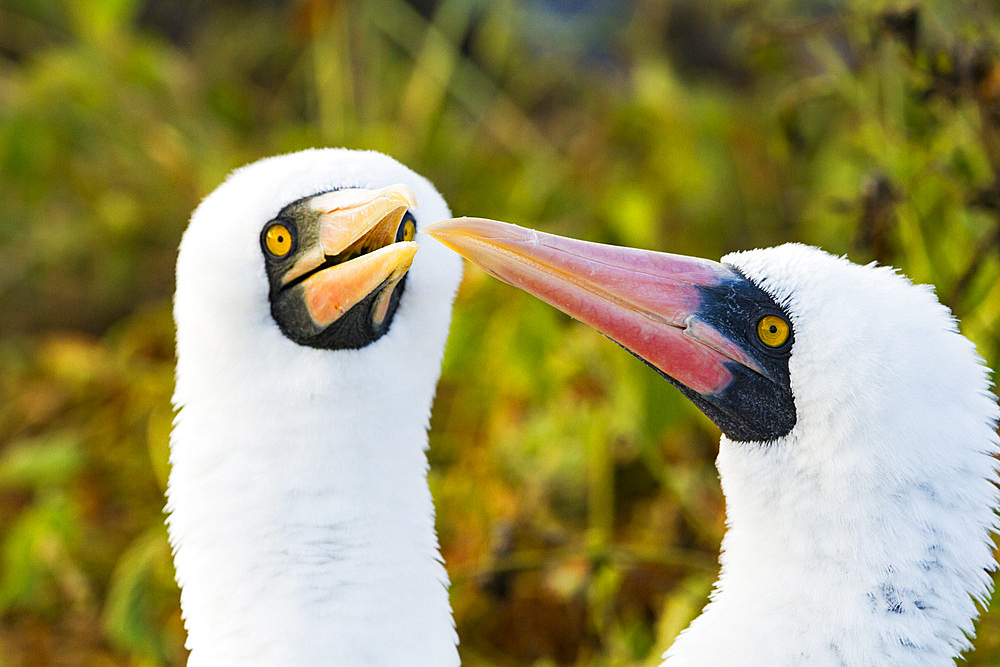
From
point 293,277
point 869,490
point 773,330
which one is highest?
point 293,277

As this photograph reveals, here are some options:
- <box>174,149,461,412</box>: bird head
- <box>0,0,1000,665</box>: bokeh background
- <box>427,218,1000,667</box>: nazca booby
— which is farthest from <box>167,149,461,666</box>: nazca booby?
<box>0,0,1000,665</box>: bokeh background

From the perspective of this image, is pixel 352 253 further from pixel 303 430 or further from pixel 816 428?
pixel 816 428

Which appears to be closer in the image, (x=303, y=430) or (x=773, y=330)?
(x=773, y=330)

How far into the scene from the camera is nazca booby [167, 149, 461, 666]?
1767 mm

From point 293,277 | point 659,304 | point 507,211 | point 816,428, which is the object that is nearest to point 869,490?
point 816,428

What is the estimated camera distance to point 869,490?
5.01ft

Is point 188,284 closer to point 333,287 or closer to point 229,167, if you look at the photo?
point 333,287

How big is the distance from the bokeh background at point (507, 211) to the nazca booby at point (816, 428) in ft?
3.18

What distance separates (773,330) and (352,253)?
0.76 m

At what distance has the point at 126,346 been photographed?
4332 millimetres

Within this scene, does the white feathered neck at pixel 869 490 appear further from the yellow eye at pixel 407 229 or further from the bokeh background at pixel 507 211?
the bokeh background at pixel 507 211

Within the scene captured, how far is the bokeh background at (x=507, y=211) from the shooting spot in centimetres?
295

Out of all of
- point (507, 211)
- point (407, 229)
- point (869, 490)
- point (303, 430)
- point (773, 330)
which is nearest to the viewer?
point (869, 490)

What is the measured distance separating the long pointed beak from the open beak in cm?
9
